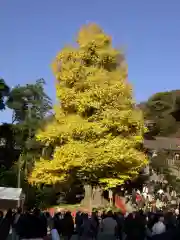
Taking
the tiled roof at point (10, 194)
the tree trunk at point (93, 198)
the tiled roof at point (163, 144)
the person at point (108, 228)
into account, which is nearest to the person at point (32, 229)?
the person at point (108, 228)

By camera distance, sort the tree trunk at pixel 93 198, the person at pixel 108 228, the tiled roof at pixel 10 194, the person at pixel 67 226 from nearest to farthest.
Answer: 1. the person at pixel 108 228
2. the person at pixel 67 226
3. the tiled roof at pixel 10 194
4. the tree trunk at pixel 93 198

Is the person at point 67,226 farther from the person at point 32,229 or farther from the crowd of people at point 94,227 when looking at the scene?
the person at point 32,229

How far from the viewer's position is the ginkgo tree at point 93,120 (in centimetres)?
3594

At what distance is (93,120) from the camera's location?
37.4m

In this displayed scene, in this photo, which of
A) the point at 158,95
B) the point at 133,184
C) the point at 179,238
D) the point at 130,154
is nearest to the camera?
the point at 179,238

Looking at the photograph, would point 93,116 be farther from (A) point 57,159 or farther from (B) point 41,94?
(B) point 41,94

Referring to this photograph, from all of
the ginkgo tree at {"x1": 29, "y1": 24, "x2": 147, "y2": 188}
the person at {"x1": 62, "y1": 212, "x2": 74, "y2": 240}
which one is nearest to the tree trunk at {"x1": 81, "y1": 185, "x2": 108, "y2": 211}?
the ginkgo tree at {"x1": 29, "y1": 24, "x2": 147, "y2": 188}

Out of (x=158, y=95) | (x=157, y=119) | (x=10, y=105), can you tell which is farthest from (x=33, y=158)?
(x=158, y=95)

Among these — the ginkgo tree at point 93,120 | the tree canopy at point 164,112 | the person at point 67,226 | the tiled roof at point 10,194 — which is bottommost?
the person at point 67,226

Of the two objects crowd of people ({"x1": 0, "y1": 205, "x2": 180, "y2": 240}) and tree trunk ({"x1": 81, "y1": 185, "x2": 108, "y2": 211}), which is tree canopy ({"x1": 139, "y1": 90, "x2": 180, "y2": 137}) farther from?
crowd of people ({"x1": 0, "y1": 205, "x2": 180, "y2": 240})

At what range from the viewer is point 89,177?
36.8 m

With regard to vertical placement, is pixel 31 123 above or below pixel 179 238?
above

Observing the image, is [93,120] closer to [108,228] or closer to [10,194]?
[10,194]

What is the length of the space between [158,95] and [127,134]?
4678 cm
